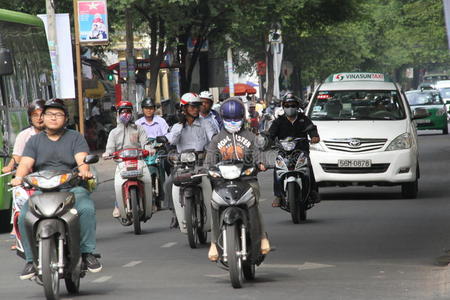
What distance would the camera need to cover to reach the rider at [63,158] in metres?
10.1

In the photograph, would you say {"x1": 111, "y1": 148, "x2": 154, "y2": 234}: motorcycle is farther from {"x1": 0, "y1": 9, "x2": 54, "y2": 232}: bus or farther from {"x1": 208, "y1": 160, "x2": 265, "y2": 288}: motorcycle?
{"x1": 208, "y1": 160, "x2": 265, "y2": 288}: motorcycle

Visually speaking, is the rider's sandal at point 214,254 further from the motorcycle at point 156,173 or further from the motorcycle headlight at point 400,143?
the motorcycle headlight at point 400,143

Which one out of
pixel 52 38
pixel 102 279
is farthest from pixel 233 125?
pixel 52 38

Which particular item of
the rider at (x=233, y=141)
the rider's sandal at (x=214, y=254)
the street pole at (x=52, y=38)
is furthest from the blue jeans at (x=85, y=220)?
the street pole at (x=52, y=38)

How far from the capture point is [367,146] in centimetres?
1920

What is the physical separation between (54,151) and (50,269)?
120cm

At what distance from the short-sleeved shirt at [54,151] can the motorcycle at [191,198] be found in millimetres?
3474

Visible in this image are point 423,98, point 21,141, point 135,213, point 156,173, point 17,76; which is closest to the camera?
point 21,141

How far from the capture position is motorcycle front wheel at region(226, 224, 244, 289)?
1016cm

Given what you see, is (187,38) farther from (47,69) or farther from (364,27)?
(364,27)

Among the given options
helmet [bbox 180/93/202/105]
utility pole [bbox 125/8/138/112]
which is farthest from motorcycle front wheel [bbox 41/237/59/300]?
utility pole [bbox 125/8/138/112]

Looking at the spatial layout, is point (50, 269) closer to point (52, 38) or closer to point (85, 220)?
point (85, 220)

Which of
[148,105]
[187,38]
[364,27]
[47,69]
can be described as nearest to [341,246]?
[148,105]

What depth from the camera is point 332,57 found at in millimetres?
72562
